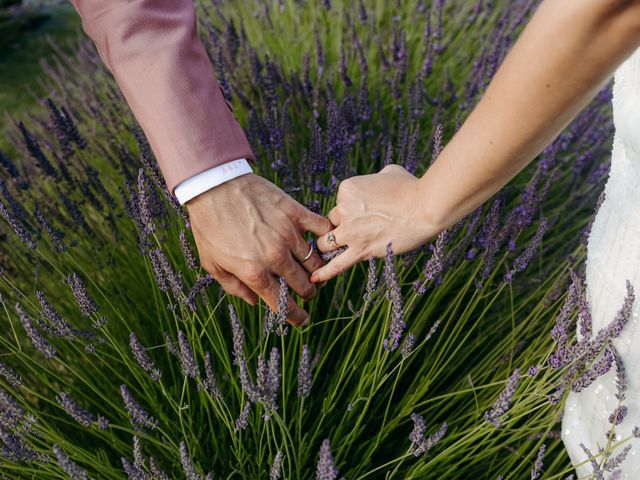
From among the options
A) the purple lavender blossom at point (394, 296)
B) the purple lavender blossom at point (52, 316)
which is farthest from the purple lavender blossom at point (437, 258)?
the purple lavender blossom at point (52, 316)

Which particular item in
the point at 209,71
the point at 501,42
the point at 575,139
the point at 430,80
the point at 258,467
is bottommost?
the point at 258,467

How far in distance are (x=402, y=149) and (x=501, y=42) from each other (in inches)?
35.4

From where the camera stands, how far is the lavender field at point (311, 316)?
3.65 ft

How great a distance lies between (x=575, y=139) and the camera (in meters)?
2.27

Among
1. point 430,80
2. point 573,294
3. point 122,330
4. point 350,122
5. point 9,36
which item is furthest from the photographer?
point 9,36

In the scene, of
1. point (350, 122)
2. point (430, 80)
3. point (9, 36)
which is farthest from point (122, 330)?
point (9, 36)

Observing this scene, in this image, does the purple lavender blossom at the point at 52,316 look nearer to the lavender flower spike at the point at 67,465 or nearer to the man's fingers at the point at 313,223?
the lavender flower spike at the point at 67,465

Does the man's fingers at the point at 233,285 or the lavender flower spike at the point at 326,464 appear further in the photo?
the man's fingers at the point at 233,285

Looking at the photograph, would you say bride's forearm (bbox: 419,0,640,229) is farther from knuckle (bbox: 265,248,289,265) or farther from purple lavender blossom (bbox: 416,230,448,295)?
knuckle (bbox: 265,248,289,265)

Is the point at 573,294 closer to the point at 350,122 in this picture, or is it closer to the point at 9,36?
the point at 350,122

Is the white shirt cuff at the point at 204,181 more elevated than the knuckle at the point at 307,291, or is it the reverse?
the white shirt cuff at the point at 204,181

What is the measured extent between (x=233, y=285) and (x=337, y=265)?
26 cm

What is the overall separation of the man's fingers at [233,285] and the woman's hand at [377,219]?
172mm

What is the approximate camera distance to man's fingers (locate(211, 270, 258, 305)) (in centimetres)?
133
